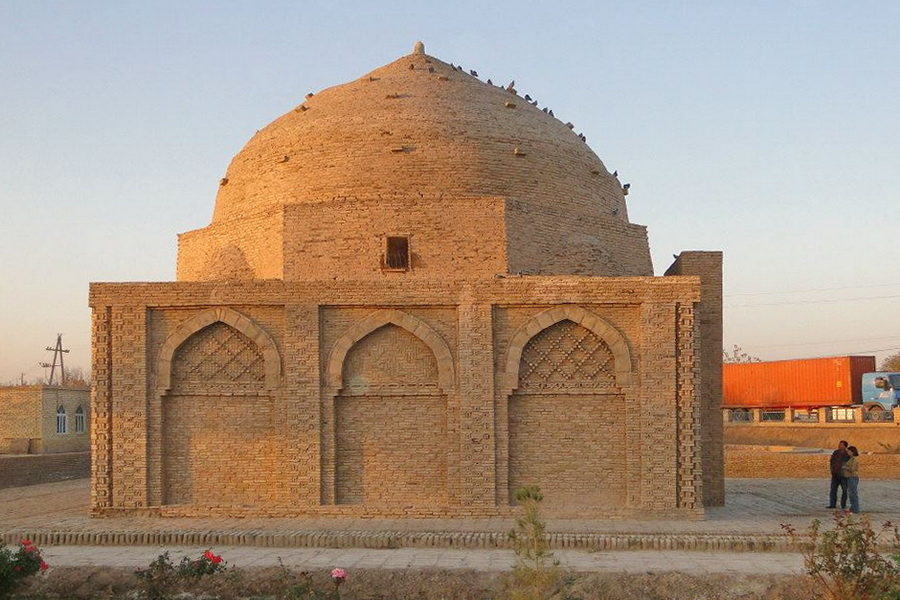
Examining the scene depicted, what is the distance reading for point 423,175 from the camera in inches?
607

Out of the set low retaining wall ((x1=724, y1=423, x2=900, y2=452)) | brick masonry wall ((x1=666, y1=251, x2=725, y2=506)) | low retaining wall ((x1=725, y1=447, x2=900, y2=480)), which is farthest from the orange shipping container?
brick masonry wall ((x1=666, y1=251, x2=725, y2=506))

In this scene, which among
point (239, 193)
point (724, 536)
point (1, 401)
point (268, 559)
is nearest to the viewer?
point (268, 559)

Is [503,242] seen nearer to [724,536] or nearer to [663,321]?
[663,321]

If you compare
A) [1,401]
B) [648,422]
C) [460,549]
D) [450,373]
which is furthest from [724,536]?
[1,401]

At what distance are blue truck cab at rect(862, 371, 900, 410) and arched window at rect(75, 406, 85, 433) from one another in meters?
29.3

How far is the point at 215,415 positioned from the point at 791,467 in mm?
14126

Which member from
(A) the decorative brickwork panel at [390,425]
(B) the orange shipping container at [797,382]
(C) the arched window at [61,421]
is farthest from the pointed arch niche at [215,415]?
(B) the orange shipping container at [797,382]

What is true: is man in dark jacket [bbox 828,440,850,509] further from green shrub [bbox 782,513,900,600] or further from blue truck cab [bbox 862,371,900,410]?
blue truck cab [bbox 862,371,900,410]

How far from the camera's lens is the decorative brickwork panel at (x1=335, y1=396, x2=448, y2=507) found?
13266mm

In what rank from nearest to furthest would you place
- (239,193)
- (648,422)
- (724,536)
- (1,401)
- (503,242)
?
(724,536), (648,422), (503,242), (239,193), (1,401)

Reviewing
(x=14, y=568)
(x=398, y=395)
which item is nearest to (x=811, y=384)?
(x=398, y=395)

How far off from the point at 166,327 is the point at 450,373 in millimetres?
4104

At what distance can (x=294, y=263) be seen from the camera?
14.8m

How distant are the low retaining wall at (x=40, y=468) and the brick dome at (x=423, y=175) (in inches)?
306
